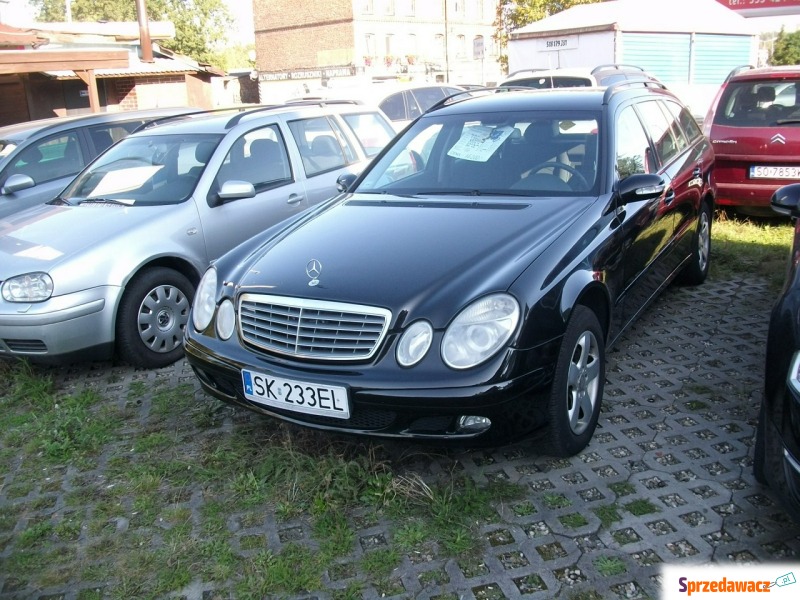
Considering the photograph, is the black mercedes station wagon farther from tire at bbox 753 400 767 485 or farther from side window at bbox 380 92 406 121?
side window at bbox 380 92 406 121

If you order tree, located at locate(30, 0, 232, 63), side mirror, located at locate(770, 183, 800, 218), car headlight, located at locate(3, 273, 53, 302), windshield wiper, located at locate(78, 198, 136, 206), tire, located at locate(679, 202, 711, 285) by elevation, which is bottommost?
tire, located at locate(679, 202, 711, 285)

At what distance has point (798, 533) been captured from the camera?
2.89m

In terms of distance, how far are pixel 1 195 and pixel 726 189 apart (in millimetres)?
6942

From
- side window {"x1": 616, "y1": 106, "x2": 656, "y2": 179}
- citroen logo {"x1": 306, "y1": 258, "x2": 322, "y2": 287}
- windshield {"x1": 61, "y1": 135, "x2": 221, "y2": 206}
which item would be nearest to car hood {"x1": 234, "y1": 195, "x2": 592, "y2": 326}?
citroen logo {"x1": 306, "y1": 258, "x2": 322, "y2": 287}

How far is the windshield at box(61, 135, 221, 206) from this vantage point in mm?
5383

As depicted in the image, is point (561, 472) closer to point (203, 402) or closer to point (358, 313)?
point (358, 313)

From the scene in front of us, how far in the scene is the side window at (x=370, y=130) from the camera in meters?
6.88

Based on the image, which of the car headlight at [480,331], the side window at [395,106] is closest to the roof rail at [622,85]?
the car headlight at [480,331]

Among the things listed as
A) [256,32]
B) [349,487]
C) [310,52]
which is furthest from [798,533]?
[256,32]

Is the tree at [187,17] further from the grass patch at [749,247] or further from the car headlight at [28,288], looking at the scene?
the car headlight at [28,288]

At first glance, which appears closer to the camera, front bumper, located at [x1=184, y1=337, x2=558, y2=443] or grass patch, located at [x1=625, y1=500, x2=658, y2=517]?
front bumper, located at [x1=184, y1=337, x2=558, y2=443]

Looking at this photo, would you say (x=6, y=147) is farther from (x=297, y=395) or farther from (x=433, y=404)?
(x=433, y=404)

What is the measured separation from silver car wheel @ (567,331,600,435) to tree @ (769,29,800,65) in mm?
28750

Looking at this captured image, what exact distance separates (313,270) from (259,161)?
2.70 m
